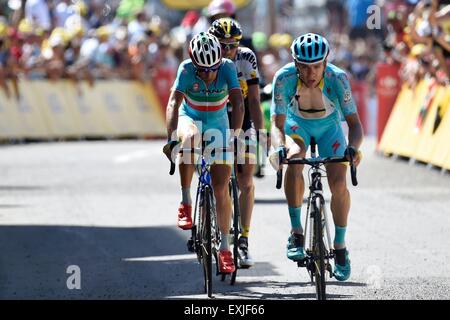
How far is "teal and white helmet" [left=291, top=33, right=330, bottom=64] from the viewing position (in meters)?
9.06

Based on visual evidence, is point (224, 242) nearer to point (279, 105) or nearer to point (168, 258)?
point (279, 105)

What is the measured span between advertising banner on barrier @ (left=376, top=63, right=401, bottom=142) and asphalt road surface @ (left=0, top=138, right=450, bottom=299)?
8.13ft

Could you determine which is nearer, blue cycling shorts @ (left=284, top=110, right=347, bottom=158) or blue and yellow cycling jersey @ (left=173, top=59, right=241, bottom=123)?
blue cycling shorts @ (left=284, top=110, right=347, bottom=158)

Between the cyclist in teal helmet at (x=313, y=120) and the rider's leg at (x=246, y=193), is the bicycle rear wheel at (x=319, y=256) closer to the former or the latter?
the cyclist in teal helmet at (x=313, y=120)

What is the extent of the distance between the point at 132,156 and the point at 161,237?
10.2 m

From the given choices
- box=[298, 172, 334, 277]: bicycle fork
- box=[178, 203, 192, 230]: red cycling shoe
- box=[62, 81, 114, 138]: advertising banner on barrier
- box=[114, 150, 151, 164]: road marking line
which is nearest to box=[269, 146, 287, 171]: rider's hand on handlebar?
box=[298, 172, 334, 277]: bicycle fork

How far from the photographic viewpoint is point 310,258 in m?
9.02

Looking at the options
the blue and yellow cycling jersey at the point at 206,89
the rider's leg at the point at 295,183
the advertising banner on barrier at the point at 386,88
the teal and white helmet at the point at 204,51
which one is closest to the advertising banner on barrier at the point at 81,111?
the advertising banner on barrier at the point at 386,88

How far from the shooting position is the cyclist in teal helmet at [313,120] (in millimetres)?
9133

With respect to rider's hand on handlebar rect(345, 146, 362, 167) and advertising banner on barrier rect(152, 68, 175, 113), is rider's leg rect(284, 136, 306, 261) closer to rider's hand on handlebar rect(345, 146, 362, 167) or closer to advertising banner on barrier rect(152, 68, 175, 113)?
rider's hand on handlebar rect(345, 146, 362, 167)

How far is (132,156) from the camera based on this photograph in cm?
2284

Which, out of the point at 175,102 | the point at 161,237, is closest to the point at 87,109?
the point at 161,237

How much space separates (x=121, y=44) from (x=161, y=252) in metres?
17.1
